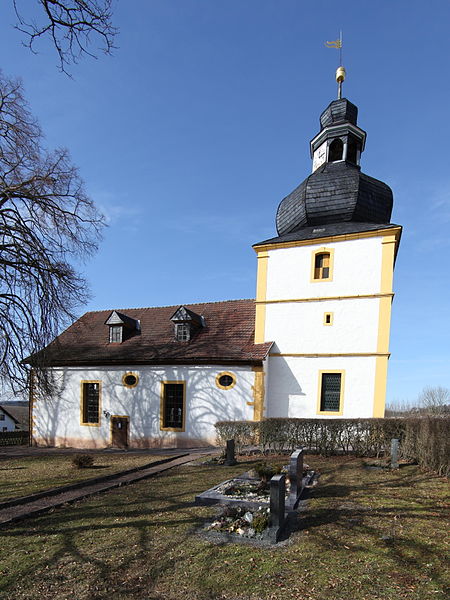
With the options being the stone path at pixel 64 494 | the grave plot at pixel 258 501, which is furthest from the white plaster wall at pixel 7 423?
the grave plot at pixel 258 501

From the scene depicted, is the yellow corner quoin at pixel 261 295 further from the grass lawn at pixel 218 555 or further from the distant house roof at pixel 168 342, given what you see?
Answer: the grass lawn at pixel 218 555

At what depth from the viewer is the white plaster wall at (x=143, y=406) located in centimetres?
1748

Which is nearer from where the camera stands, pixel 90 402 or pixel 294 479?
pixel 294 479

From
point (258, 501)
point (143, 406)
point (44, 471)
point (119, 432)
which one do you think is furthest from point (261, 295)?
point (258, 501)

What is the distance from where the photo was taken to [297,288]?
716 inches

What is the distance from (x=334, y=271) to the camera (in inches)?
693

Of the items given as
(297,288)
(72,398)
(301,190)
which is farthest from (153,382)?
(301,190)

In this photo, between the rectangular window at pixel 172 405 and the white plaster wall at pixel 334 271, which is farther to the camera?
the rectangular window at pixel 172 405

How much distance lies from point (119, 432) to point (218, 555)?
15331mm

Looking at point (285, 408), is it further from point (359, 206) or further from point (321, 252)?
point (359, 206)

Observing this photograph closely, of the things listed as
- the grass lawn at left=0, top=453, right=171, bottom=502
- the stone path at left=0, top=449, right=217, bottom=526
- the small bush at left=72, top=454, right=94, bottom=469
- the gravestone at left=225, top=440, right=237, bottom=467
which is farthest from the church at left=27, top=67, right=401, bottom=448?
the stone path at left=0, top=449, right=217, bottom=526

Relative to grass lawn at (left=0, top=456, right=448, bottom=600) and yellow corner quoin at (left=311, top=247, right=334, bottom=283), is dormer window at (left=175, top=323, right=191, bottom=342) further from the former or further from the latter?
grass lawn at (left=0, top=456, right=448, bottom=600)

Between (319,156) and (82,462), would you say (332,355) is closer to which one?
(82,462)

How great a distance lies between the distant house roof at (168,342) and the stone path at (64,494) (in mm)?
6753
